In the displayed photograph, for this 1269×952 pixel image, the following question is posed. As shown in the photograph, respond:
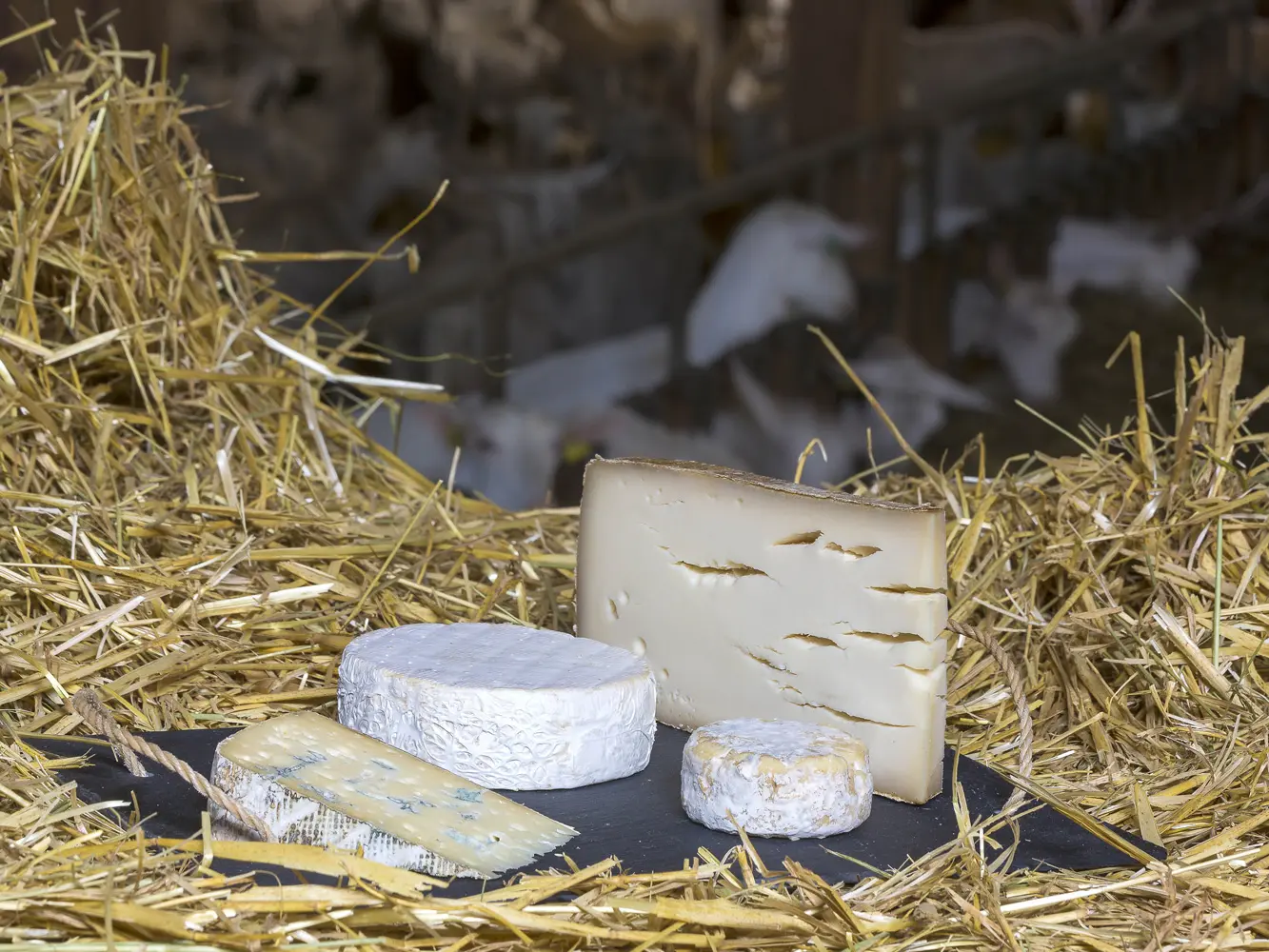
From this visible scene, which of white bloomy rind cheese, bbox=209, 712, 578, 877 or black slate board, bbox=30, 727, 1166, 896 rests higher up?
white bloomy rind cheese, bbox=209, 712, 578, 877

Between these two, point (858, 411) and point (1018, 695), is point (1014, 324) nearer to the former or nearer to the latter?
point (858, 411)

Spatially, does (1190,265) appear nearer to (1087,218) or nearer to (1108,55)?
(1087,218)

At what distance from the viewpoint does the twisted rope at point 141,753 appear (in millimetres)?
873

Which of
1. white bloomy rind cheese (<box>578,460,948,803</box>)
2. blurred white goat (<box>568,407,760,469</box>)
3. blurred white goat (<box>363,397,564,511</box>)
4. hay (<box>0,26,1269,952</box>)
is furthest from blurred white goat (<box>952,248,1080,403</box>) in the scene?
white bloomy rind cheese (<box>578,460,948,803</box>)

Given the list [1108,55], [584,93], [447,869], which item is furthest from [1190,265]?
[447,869]

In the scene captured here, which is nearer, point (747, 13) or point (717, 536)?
point (717, 536)

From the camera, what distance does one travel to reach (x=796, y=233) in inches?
123

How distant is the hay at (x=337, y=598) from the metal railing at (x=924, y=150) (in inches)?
44.1

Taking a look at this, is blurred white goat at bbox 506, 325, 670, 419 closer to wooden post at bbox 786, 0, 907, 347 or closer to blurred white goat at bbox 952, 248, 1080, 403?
wooden post at bbox 786, 0, 907, 347

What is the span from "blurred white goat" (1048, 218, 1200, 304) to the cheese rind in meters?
2.86

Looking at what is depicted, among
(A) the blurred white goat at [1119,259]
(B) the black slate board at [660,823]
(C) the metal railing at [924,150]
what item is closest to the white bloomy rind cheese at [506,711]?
(B) the black slate board at [660,823]

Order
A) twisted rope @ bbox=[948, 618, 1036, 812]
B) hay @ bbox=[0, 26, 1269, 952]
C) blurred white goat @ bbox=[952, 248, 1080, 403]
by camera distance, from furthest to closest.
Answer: blurred white goat @ bbox=[952, 248, 1080, 403]
twisted rope @ bbox=[948, 618, 1036, 812]
hay @ bbox=[0, 26, 1269, 952]

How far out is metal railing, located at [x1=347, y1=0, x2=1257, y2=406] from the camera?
2.88 m

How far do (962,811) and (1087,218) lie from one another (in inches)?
110
